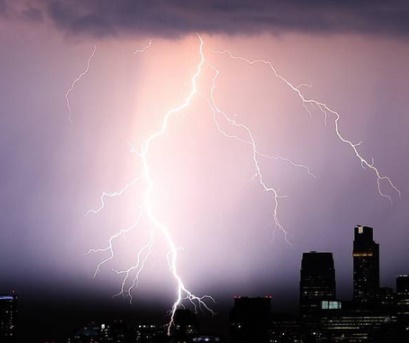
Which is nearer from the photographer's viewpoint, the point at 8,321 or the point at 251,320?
the point at 8,321

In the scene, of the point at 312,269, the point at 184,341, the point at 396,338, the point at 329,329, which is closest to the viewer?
the point at 184,341

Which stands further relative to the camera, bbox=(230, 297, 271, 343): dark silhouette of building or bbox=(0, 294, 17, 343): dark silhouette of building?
bbox=(230, 297, 271, 343): dark silhouette of building

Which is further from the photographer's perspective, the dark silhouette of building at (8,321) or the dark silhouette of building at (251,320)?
the dark silhouette of building at (251,320)

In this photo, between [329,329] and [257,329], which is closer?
[257,329]

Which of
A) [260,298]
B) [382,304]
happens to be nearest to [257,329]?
[260,298]

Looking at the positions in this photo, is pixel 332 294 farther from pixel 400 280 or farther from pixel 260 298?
pixel 260 298
